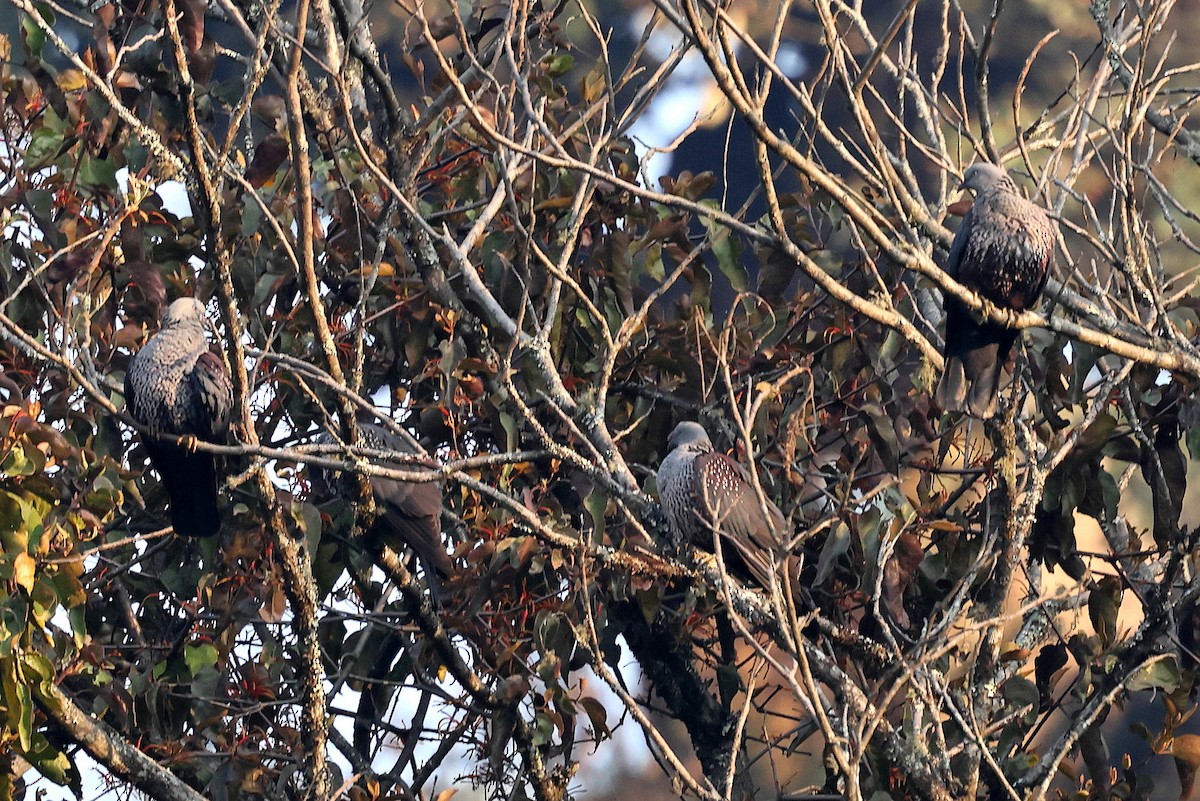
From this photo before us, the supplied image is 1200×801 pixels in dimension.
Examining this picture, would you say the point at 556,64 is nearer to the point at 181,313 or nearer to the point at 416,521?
the point at 181,313

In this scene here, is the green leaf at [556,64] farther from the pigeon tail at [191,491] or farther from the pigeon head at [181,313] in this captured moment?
the pigeon tail at [191,491]

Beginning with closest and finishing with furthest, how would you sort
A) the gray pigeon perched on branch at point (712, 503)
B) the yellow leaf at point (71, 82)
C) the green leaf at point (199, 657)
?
the green leaf at point (199, 657)
the gray pigeon perched on branch at point (712, 503)
the yellow leaf at point (71, 82)

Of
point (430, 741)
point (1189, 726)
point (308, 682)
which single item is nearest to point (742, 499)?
point (430, 741)

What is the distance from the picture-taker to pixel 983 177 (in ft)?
14.6

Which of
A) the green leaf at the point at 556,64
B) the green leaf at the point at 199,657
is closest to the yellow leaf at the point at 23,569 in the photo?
the green leaf at the point at 199,657

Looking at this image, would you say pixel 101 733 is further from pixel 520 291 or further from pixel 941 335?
pixel 941 335

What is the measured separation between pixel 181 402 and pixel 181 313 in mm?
268

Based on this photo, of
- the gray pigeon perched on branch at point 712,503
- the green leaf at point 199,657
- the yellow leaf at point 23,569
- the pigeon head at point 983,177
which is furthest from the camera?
the pigeon head at point 983,177

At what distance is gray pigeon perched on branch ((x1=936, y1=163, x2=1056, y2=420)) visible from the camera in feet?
13.3

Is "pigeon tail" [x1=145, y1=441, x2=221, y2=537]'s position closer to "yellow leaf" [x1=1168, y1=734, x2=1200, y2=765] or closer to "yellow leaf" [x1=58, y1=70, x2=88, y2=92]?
"yellow leaf" [x1=58, y1=70, x2=88, y2=92]

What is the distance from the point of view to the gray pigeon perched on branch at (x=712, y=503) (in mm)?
4000

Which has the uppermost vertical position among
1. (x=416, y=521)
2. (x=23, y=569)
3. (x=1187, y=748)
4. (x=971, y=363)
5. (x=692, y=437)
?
(x=416, y=521)

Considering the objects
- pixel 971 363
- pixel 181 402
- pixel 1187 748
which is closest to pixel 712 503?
pixel 971 363

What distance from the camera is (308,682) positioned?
348 cm
